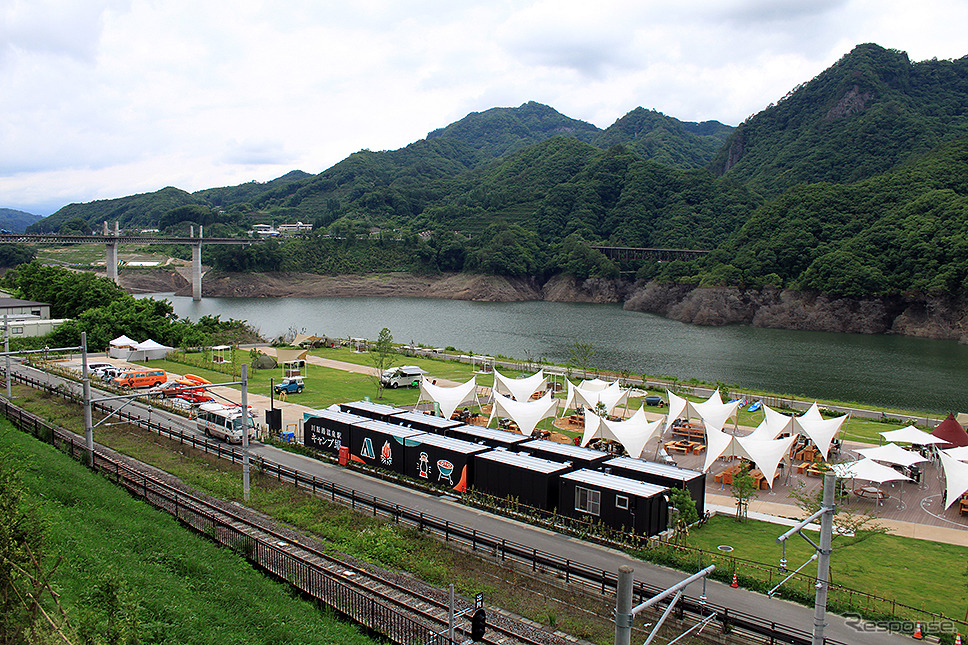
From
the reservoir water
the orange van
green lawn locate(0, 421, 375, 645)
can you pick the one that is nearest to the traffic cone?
green lawn locate(0, 421, 375, 645)

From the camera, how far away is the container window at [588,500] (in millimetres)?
19891

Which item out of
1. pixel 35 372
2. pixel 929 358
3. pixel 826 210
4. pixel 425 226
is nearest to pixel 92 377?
pixel 35 372

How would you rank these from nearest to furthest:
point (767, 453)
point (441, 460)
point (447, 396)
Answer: point (441, 460) → point (767, 453) → point (447, 396)

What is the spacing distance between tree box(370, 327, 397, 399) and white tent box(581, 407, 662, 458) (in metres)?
16.9

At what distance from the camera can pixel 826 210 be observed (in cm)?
11975

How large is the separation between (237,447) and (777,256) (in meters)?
109

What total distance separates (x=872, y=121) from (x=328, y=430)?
598 ft

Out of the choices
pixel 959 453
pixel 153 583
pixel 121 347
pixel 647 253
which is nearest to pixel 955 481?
pixel 959 453

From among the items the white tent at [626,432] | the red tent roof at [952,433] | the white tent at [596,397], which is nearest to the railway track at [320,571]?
the white tent at [626,432]

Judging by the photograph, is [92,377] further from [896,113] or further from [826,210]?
[896,113]

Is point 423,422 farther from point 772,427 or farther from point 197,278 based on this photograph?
point 197,278

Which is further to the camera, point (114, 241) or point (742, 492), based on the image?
point (114, 241)

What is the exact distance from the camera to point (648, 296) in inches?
5103

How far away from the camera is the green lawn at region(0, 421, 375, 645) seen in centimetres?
1125
